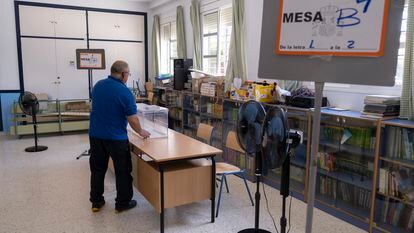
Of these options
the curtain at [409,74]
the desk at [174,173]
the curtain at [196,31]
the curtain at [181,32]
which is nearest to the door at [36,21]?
the curtain at [181,32]

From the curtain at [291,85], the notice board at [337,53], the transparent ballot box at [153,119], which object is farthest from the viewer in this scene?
the curtain at [291,85]

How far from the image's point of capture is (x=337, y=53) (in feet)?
3.95

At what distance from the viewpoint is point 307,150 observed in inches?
139

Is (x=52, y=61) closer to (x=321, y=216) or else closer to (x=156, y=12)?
(x=156, y=12)

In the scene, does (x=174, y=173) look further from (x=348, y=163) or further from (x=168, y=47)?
(x=168, y=47)

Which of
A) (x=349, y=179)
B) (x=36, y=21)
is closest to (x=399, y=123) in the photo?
(x=349, y=179)

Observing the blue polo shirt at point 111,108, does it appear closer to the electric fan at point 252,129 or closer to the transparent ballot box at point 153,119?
the transparent ballot box at point 153,119

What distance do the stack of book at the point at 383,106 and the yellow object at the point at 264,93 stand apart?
130cm

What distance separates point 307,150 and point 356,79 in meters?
2.48

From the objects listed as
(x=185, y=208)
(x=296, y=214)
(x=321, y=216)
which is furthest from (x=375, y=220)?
(x=185, y=208)

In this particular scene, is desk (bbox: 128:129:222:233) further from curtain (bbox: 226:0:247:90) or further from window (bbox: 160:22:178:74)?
window (bbox: 160:22:178:74)

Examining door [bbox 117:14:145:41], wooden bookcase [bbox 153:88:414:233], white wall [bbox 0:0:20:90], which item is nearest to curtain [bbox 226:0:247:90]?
wooden bookcase [bbox 153:88:414:233]

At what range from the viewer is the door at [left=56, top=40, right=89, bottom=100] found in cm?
747

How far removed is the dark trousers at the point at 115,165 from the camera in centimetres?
313
